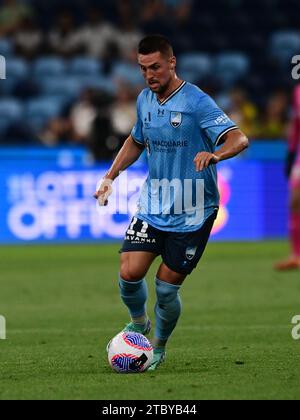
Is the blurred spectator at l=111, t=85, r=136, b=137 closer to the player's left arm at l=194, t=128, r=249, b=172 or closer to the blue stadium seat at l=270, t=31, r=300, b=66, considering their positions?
the blue stadium seat at l=270, t=31, r=300, b=66

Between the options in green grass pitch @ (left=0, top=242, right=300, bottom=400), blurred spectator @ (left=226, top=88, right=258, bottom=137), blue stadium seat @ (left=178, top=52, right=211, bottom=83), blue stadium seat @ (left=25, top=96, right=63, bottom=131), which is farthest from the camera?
blue stadium seat @ (left=178, top=52, right=211, bottom=83)

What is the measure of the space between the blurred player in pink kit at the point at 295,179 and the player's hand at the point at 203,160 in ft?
25.5

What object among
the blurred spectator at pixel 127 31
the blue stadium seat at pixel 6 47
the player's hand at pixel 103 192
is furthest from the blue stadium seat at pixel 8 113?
the player's hand at pixel 103 192

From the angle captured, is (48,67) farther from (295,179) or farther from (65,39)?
(295,179)

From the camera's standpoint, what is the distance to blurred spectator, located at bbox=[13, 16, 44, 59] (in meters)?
22.4

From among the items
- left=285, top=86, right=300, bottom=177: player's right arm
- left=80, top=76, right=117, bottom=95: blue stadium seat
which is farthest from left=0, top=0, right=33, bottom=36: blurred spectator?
left=285, top=86, right=300, bottom=177: player's right arm

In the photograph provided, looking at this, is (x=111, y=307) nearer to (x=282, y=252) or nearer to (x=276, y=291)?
(x=276, y=291)

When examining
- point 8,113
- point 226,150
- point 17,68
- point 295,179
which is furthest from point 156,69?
point 17,68

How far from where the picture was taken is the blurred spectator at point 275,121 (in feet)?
68.3

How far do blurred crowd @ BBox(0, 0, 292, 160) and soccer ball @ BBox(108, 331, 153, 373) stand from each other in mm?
11187

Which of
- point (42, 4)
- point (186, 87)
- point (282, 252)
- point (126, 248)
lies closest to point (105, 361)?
point (126, 248)

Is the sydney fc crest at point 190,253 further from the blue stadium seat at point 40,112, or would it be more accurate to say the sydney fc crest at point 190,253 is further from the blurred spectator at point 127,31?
the blurred spectator at point 127,31

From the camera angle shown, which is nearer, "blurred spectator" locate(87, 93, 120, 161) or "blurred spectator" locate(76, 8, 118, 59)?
"blurred spectator" locate(87, 93, 120, 161)

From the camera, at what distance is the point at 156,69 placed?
8047mm
